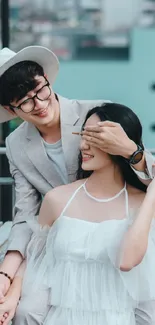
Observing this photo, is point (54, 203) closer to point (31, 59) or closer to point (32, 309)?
point (32, 309)

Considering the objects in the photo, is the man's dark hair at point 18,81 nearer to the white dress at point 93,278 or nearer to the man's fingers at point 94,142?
the man's fingers at point 94,142

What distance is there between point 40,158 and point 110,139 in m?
0.50

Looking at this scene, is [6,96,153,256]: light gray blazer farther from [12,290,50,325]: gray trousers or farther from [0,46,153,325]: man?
[12,290,50,325]: gray trousers

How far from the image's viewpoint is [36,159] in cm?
249

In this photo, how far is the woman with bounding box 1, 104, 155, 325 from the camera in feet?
6.73

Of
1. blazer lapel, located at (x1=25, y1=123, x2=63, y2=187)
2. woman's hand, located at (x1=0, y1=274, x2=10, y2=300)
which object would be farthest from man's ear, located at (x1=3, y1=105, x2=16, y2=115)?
woman's hand, located at (x1=0, y1=274, x2=10, y2=300)

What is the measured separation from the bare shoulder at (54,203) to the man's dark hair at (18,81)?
36 cm

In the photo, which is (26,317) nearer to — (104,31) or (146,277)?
(146,277)

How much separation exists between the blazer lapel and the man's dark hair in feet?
0.74

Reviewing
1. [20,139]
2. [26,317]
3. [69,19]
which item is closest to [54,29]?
[69,19]

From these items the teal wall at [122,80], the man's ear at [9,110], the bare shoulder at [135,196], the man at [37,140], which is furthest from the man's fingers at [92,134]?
the teal wall at [122,80]

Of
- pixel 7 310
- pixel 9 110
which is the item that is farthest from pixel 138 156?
pixel 7 310

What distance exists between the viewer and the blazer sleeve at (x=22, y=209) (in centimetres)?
230

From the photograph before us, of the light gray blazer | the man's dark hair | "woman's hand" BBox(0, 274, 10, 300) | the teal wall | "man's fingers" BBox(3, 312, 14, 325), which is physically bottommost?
the teal wall
